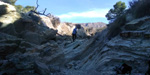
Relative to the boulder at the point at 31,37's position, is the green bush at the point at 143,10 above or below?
above

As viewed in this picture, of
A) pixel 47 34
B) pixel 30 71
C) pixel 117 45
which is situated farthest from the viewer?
pixel 47 34

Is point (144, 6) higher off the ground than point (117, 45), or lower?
higher

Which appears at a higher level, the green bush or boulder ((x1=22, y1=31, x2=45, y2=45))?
the green bush

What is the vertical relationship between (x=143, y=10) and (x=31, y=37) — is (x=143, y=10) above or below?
Answer: above

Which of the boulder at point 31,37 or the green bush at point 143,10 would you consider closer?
the green bush at point 143,10

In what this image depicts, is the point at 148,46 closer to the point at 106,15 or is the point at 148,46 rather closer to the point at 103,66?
the point at 103,66

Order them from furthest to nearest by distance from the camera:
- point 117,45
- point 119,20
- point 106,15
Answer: point 106,15 < point 119,20 < point 117,45

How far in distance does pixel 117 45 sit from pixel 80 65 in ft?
9.15

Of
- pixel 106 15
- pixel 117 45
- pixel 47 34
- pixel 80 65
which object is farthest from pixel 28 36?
pixel 106 15

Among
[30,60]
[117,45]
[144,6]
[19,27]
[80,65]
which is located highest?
[144,6]

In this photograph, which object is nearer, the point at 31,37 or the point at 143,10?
the point at 143,10

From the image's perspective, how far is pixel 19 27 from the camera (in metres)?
15.4

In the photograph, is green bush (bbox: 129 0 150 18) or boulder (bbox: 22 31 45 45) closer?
green bush (bbox: 129 0 150 18)

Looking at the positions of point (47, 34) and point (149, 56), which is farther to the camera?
point (47, 34)
